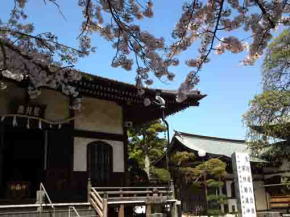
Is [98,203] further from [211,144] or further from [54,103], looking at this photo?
[211,144]

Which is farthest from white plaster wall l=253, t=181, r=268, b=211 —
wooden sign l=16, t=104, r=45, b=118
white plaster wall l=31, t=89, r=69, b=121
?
wooden sign l=16, t=104, r=45, b=118

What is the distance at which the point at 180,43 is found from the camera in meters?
4.73

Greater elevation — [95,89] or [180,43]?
[95,89]

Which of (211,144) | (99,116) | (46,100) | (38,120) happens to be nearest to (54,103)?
(46,100)

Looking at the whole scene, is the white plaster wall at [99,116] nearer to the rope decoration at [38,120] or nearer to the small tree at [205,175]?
the rope decoration at [38,120]

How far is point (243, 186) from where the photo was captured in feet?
37.6

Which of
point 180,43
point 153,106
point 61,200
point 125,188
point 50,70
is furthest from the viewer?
point 153,106

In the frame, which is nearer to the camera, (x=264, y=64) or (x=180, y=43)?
(x=180, y=43)

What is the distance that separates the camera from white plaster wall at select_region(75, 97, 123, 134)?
1271 centimetres

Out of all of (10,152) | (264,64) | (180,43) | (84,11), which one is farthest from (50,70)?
(264,64)

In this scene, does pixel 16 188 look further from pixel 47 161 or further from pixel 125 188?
pixel 125 188

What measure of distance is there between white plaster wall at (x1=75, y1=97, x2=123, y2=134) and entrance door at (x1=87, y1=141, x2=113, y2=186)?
0.56 metres

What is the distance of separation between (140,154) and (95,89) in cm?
1582

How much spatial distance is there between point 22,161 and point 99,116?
13.6 feet
